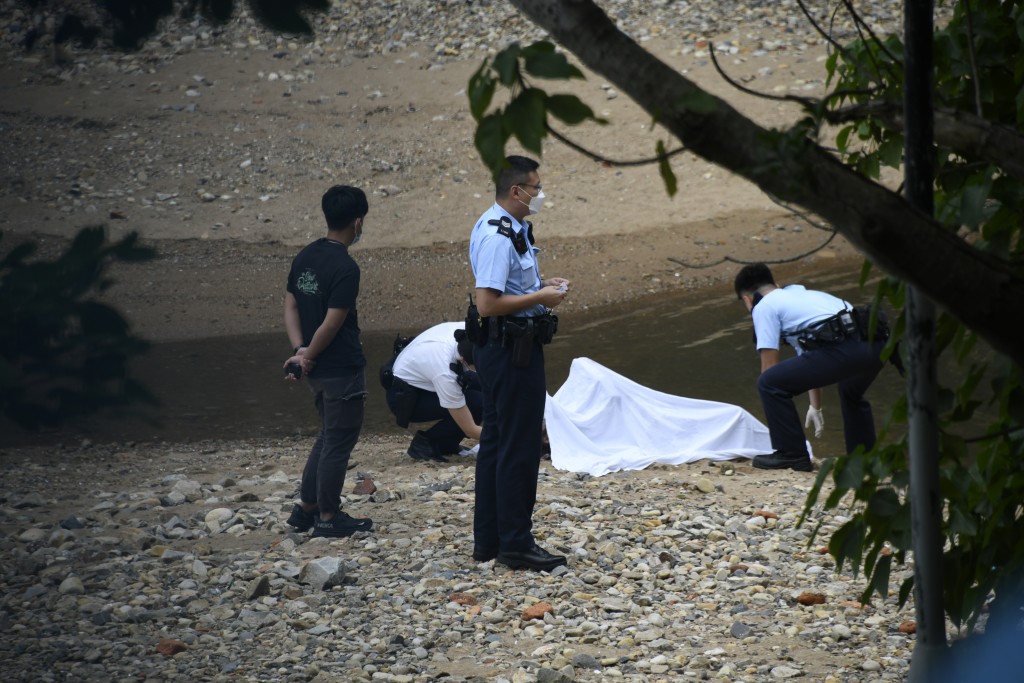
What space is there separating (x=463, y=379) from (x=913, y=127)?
5700 mm

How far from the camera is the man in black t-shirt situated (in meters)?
6.20

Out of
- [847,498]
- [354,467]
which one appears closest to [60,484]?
[354,467]

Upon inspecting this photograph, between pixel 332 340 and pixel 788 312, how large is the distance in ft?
10.5

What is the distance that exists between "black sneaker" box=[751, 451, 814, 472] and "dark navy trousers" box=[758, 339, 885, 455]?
0.03 meters

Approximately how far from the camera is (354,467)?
8602 millimetres

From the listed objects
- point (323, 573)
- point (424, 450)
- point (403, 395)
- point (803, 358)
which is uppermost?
point (803, 358)

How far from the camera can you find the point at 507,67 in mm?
2096

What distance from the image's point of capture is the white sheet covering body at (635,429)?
27.5 feet

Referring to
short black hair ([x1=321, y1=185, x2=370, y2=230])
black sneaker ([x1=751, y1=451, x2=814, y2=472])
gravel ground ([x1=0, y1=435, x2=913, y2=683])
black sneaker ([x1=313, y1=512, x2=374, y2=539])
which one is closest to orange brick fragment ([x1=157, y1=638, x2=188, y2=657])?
gravel ground ([x1=0, y1=435, x2=913, y2=683])

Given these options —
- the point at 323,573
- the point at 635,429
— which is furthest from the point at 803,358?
the point at 323,573

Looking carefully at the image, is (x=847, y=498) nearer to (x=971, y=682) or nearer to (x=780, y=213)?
(x=971, y=682)

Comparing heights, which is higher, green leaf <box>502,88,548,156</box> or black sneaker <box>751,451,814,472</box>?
green leaf <box>502,88,548,156</box>

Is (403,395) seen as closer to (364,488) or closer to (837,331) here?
(364,488)

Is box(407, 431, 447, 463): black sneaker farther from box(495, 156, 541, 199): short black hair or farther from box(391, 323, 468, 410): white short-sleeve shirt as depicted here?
box(495, 156, 541, 199): short black hair
